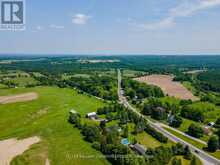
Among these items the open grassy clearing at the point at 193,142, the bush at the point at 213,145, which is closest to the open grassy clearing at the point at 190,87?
the open grassy clearing at the point at 193,142

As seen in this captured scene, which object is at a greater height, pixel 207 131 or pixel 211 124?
pixel 211 124

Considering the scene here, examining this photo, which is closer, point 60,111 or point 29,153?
point 29,153

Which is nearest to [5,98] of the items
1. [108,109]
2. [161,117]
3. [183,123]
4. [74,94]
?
[74,94]

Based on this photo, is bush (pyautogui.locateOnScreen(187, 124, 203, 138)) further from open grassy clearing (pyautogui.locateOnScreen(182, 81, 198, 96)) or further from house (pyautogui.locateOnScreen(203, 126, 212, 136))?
open grassy clearing (pyautogui.locateOnScreen(182, 81, 198, 96))

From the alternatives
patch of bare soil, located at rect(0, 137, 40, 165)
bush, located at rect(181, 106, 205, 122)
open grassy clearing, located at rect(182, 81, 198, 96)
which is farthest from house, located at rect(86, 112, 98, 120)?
open grassy clearing, located at rect(182, 81, 198, 96)

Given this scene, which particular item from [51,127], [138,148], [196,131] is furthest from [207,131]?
[51,127]

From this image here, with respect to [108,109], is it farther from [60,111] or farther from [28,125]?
[28,125]

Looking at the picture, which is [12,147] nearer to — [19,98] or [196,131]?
[196,131]
